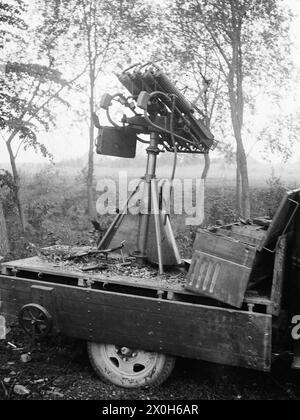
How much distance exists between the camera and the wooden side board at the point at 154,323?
3.54 m

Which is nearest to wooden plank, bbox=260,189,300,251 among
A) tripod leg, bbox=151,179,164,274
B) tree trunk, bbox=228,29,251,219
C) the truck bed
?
the truck bed

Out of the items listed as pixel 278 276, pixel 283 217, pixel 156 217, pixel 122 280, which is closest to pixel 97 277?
pixel 122 280

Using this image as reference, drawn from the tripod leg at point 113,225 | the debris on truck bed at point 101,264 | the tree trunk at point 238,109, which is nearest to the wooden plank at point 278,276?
the debris on truck bed at point 101,264

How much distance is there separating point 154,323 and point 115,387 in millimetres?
797

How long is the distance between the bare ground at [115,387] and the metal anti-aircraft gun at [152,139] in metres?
1.24

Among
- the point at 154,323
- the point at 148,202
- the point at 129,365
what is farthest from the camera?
the point at 148,202

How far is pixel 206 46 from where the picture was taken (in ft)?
49.4

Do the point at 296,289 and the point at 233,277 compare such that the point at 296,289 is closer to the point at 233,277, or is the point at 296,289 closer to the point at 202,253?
the point at 233,277

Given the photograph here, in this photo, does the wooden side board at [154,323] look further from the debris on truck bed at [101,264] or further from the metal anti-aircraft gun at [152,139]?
the metal anti-aircraft gun at [152,139]

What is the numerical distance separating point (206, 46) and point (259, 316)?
525 inches

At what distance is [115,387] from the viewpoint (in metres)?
4.12

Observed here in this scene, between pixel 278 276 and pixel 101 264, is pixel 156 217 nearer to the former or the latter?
pixel 101 264

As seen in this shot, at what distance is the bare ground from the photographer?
12.9 ft
